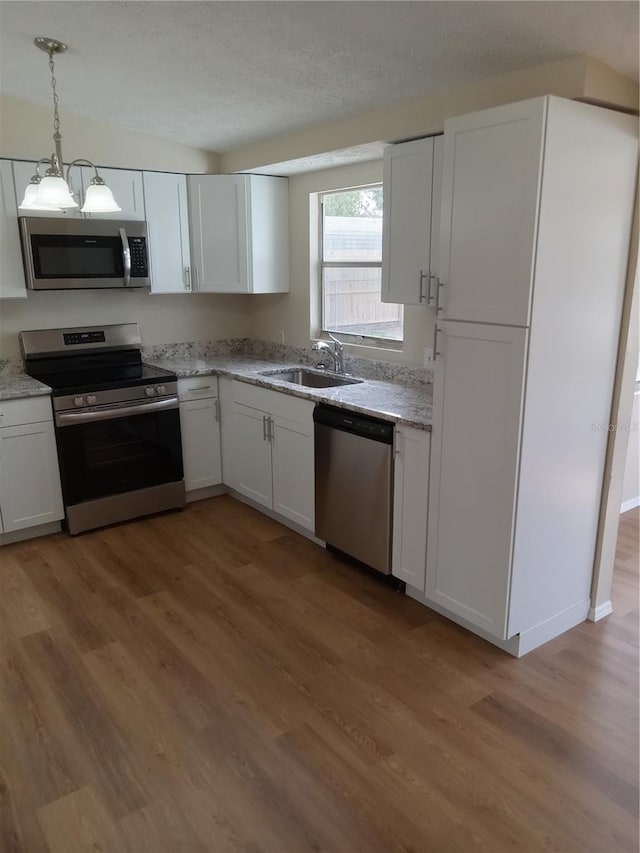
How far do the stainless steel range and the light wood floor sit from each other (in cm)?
60

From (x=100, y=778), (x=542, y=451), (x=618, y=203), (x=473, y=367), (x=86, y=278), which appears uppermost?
(x=618, y=203)

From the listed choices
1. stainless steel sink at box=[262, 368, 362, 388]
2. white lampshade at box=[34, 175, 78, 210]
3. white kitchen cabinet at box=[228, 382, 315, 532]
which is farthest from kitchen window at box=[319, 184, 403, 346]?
white lampshade at box=[34, 175, 78, 210]

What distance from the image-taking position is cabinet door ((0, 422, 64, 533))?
3580mm

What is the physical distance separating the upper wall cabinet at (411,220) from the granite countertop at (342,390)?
0.52m

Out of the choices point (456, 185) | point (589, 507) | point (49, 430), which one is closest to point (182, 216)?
point (49, 430)

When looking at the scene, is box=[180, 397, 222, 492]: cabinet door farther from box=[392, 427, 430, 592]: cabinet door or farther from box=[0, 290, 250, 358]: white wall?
box=[392, 427, 430, 592]: cabinet door

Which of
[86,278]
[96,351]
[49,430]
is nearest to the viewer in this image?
[49,430]

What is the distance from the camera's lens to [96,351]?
4305mm

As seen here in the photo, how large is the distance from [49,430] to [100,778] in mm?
2165

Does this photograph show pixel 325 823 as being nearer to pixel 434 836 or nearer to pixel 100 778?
pixel 434 836

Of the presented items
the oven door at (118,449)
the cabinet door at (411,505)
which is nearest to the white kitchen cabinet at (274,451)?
the oven door at (118,449)

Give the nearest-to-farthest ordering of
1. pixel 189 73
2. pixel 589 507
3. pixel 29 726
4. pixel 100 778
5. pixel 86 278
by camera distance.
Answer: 1. pixel 100 778
2. pixel 29 726
3. pixel 589 507
4. pixel 189 73
5. pixel 86 278

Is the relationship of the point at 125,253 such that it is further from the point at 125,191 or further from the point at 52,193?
the point at 52,193

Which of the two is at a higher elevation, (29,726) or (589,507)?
(589,507)
